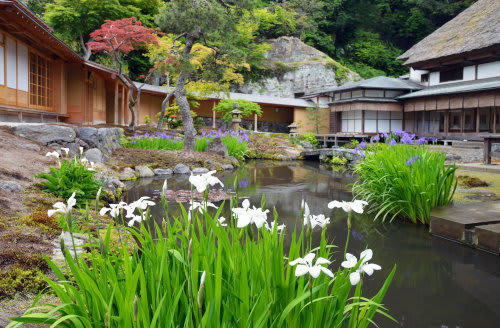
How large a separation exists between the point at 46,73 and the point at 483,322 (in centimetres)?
1376

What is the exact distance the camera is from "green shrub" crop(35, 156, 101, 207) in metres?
4.90

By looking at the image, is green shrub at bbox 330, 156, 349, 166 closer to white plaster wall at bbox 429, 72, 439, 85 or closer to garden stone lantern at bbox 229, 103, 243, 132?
garden stone lantern at bbox 229, 103, 243, 132

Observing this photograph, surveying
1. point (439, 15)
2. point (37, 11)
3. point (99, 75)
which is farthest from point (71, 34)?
point (439, 15)

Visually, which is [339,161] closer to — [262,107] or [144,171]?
[144,171]

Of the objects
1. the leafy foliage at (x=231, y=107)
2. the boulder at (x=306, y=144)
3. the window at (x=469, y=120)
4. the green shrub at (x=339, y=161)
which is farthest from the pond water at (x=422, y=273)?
the leafy foliage at (x=231, y=107)

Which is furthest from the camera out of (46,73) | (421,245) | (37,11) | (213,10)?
(37,11)

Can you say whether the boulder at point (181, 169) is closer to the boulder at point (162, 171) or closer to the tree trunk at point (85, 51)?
the boulder at point (162, 171)

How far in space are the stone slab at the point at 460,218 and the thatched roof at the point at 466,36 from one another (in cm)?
1512

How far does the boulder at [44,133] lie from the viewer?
8.27 m

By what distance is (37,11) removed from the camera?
2725cm

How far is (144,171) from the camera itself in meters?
10.8

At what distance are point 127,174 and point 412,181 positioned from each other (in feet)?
24.3

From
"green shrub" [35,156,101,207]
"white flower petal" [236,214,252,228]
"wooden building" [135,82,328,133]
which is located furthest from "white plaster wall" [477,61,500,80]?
"white flower petal" [236,214,252,228]

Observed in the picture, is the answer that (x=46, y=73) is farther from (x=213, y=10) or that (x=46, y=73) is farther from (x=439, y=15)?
(x=439, y=15)
